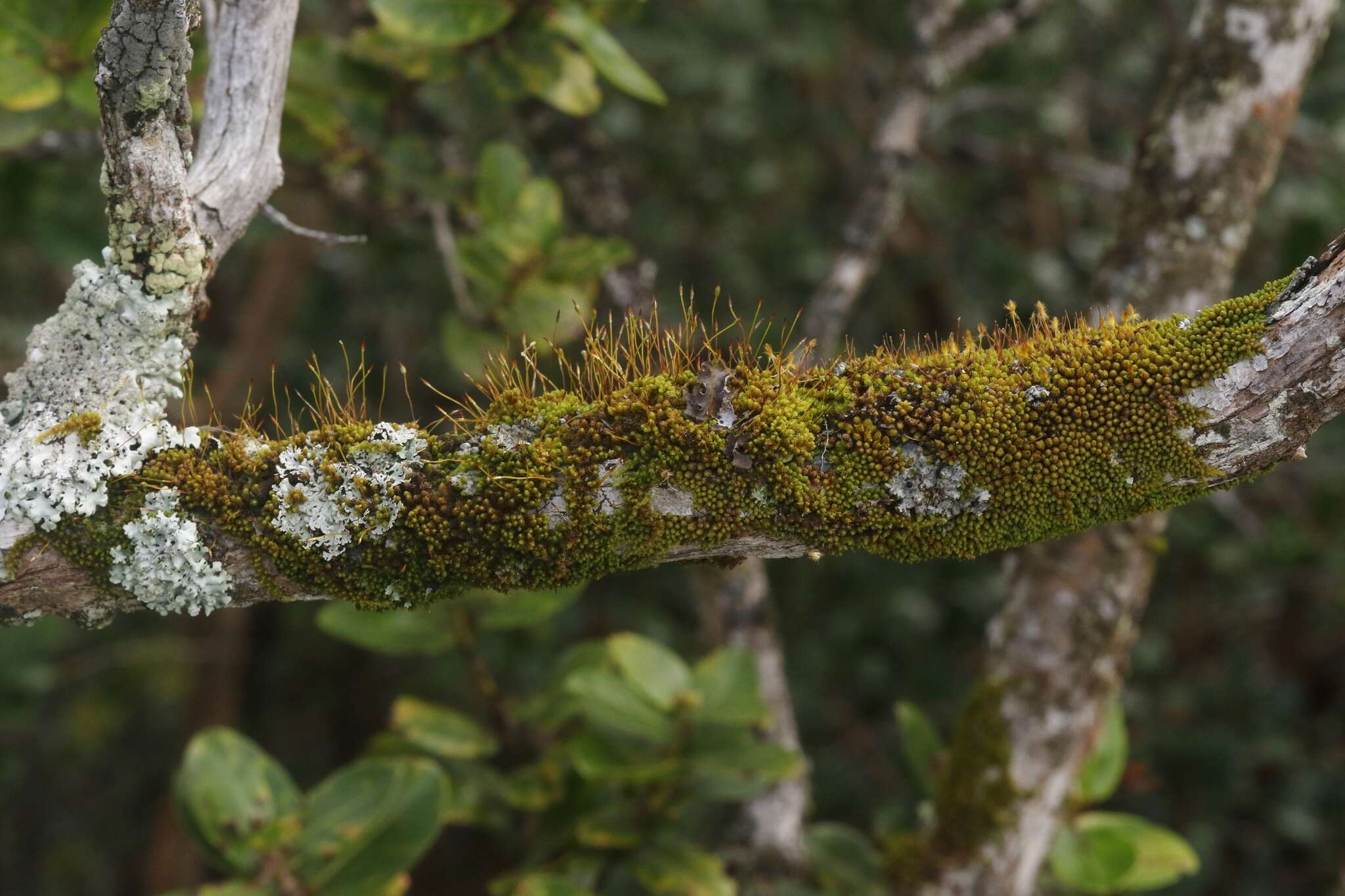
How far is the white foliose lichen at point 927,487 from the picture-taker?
1.50 meters

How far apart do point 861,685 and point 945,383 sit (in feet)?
11.6

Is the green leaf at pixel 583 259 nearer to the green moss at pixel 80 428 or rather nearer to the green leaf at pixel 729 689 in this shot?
the green leaf at pixel 729 689

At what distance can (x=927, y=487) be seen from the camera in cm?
151

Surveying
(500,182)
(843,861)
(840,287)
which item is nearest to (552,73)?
(500,182)

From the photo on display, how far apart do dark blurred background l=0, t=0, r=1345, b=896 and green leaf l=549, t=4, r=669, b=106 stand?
1119 mm

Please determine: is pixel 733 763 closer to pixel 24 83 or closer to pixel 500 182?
pixel 500 182

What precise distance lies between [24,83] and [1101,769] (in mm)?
3046

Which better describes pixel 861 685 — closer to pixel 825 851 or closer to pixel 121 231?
pixel 825 851

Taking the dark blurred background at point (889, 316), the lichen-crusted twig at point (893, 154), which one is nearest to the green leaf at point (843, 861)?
the lichen-crusted twig at point (893, 154)

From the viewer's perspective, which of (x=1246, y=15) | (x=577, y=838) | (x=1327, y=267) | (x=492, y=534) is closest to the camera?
(x=1327, y=267)

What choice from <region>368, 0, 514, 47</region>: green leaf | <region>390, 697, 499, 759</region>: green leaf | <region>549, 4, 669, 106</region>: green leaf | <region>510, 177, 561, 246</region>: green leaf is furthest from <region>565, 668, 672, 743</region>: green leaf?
<region>368, 0, 514, 47</region>: green leaf

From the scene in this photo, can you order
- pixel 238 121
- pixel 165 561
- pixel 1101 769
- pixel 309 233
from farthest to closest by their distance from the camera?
pixel 1101 769 < pixel 309 233 < pixel 238 121 < pixel 165 561

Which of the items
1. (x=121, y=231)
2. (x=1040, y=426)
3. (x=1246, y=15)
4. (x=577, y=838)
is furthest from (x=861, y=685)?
(x=121, y=231)

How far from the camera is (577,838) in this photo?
2.71 meters
